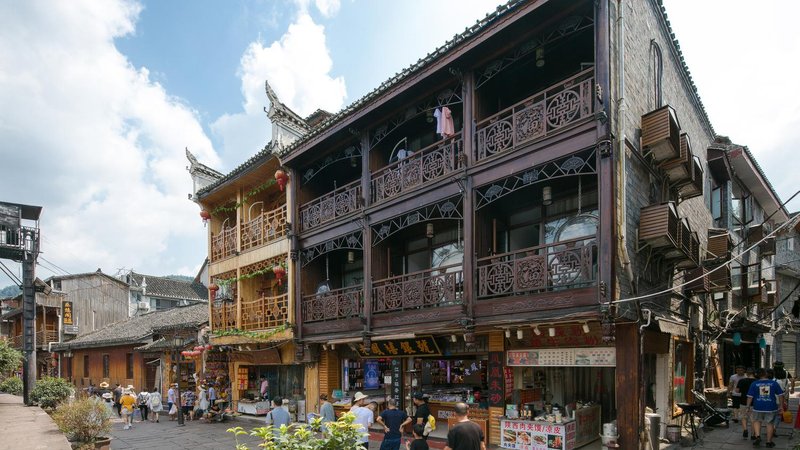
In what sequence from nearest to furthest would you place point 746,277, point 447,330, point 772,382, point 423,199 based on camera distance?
point 772,382 → point 447,330 → point 423,199 → point 746,277

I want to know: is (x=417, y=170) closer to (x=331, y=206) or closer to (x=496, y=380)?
(x=331, y=206)

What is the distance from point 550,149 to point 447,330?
471 cm

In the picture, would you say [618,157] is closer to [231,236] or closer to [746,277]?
[746,277]

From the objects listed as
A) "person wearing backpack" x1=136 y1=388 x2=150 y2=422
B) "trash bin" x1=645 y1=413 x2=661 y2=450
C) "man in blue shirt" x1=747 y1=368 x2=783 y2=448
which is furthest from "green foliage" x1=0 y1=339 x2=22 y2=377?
"man in blue shirt" x1=747 y1=368 x2=783 y2=448

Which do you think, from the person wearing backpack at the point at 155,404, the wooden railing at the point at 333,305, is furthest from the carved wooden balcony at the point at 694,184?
the person wearing backpack at the point at 155,404

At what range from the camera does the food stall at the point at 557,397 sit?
9.98 m

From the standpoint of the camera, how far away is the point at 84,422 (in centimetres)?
1102

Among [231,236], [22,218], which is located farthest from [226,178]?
[22,218]

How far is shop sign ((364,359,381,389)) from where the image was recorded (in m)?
15.6

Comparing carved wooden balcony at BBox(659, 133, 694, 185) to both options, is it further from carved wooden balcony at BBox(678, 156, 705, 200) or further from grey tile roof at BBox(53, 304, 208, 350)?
grey tile roof at BBox(53, 304, 208, 350)

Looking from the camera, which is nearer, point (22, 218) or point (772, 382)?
point (772, 382)

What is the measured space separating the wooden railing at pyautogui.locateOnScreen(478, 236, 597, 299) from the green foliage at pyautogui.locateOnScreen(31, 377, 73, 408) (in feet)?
51.9

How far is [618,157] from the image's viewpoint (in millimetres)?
9070

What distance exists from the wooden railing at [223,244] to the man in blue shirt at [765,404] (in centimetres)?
1770
